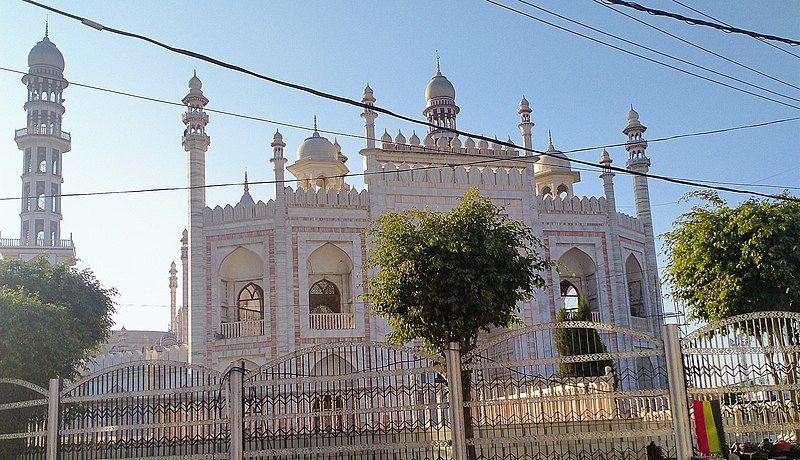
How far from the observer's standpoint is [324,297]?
81.7ft

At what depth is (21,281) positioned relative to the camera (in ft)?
56.9

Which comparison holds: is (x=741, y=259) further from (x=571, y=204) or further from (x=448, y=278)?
(x=571, y=204)

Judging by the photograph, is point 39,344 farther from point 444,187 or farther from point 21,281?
point 444,187

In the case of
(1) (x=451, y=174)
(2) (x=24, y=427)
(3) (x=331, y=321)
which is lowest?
(2) (x=24, y=427)

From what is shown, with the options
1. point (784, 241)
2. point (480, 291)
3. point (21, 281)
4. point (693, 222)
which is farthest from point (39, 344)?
point (784, 241)

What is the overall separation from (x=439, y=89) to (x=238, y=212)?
35.8 ft

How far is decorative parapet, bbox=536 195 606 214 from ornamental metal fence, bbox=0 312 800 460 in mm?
16180

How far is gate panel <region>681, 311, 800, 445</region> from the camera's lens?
793cm

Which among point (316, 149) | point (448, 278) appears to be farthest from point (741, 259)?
point (316, 149)

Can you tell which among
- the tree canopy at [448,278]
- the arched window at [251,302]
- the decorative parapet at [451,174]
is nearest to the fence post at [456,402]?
the tree canopy at [448,278]

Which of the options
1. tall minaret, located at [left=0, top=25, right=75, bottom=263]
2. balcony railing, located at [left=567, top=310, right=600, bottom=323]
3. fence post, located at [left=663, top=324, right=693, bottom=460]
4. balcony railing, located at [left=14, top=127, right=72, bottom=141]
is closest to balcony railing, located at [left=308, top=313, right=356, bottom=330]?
balcony railing, located at [left=567, top=310, right=600, bottom=323]

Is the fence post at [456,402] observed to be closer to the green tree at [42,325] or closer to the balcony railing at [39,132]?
the green tree at [42,325]

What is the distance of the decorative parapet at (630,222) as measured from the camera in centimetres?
2627

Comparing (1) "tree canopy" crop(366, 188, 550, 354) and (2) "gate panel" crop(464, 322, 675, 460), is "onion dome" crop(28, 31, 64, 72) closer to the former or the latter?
(1) "tree canopy" crop(366, 188, 550, 354)
